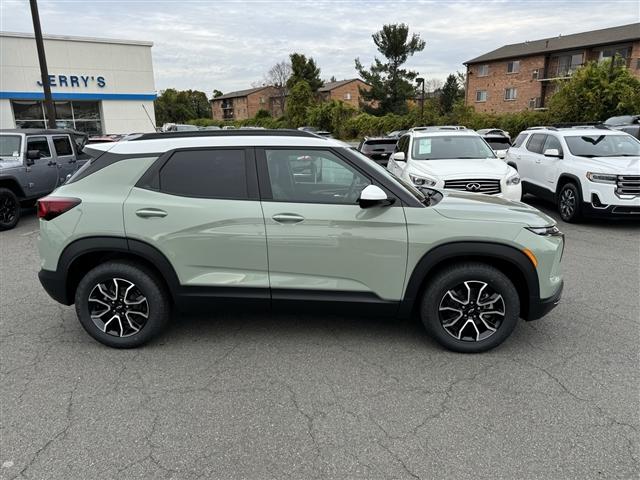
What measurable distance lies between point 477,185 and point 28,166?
27.8ft

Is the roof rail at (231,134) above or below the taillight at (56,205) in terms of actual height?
above

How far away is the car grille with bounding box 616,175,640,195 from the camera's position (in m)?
7.69

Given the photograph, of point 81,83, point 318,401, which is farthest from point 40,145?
point 81,83

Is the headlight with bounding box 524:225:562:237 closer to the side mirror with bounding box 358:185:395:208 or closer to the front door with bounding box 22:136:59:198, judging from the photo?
the side mirror with bounding box 358:185:395:208

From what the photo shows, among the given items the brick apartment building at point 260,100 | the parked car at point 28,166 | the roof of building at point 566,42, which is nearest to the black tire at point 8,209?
the parked car at point 28,166

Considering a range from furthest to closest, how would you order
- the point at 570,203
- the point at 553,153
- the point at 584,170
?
1. the point at 553,153
2. the point at 570,203
3. the point at 584,170

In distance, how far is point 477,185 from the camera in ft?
25.2

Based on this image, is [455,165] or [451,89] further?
[451,89]

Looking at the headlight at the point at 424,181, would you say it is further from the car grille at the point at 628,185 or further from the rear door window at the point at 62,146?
the rear door window at the point at 62,146

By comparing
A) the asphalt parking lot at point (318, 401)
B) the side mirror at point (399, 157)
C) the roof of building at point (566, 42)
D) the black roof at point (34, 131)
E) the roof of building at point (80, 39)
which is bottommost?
the asphalt parking lot at point (318, 401)

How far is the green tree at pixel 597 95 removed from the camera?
24906 millimetres

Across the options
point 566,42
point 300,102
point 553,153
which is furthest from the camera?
point 300,102

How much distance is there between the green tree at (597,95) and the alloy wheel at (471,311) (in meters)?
26.8

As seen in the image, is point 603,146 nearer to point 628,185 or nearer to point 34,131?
point 628,185
